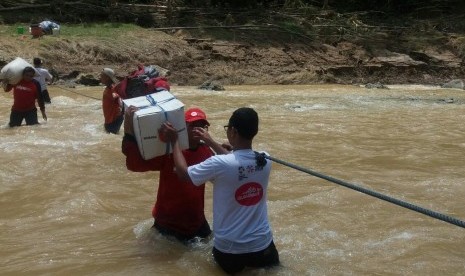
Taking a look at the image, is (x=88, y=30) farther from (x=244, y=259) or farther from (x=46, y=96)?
(x=244, y=259)

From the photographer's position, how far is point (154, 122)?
4.07 m

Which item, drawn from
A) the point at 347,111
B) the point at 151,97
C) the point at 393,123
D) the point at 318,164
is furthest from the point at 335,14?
the point at 151,97

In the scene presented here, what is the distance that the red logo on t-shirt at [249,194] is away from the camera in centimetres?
385

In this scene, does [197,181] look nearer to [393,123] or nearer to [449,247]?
[449,247]

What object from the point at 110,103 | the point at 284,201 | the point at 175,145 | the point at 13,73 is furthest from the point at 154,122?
the point at 13,73

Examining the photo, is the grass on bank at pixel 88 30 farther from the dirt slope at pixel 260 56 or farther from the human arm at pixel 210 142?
the human arm at pixel 210 142

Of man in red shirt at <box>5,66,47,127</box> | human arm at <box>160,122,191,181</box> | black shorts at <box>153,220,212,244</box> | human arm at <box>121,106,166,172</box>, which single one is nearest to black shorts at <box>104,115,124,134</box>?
man in red shirt at <box>5,66,47,127</box>

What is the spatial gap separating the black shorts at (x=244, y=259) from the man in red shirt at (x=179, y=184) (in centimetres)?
50

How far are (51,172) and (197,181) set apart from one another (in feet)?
14.6

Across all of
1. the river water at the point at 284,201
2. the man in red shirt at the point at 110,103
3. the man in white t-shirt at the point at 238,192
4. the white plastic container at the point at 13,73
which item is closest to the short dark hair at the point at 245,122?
the man in white t-shirt at the point at 238,192

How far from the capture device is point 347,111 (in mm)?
14953

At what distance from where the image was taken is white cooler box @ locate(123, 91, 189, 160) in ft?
13.3

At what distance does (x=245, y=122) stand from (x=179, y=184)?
96 centimetres

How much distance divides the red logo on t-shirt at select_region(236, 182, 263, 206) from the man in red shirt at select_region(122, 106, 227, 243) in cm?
39
